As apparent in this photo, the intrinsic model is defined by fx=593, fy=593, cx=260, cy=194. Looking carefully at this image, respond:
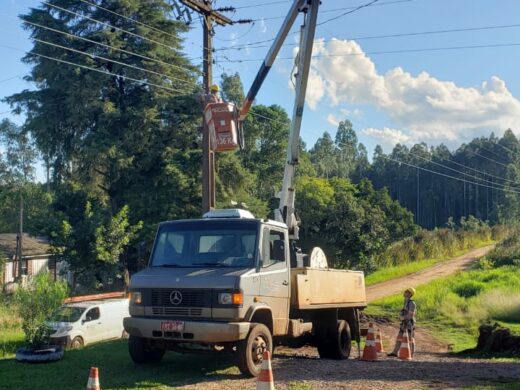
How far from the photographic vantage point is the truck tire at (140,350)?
9.80 m

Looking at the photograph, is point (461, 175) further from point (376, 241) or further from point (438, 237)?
point (376, 241)

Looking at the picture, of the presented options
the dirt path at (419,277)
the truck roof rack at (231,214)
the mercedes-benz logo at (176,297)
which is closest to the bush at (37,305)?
the mercedes-benz logo at (176,297)

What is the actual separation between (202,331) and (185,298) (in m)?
0.61

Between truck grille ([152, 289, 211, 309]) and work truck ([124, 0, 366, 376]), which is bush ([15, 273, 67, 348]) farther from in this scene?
Result: truck grille ([152, 289, 211, 309])

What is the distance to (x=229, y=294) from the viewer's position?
885 centimetres

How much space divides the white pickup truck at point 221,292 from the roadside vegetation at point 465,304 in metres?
10.6

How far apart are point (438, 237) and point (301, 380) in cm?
4481

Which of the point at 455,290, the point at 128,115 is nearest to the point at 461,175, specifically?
the point at 455,290

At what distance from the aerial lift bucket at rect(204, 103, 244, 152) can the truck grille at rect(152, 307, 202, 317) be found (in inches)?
327

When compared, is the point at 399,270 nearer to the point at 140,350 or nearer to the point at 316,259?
the point at 316,259

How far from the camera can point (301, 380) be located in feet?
29.2

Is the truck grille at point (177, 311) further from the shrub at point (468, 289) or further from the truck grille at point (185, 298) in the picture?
the shrub at point (468, 289)

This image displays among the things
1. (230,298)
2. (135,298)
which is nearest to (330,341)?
(230,298)

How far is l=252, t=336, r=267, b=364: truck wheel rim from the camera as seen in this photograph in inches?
362
